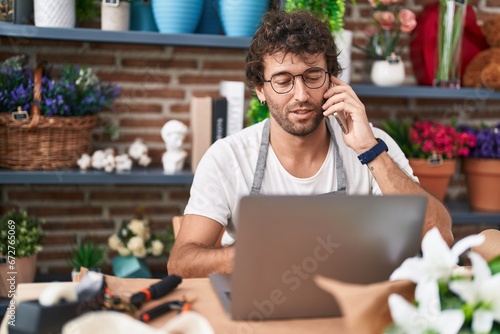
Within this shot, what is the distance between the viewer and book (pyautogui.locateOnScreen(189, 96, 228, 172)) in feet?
9.07

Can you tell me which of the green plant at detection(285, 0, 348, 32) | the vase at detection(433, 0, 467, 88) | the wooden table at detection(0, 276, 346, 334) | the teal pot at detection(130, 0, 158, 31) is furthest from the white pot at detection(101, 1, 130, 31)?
the wooden table at detection(0, 276, 346, 334)

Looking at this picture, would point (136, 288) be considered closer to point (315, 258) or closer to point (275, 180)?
point (315, 258)

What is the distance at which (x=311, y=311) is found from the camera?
3.71 ft

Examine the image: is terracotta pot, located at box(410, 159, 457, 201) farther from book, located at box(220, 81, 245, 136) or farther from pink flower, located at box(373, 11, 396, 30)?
book, located at box(220, 81, 245, 136)

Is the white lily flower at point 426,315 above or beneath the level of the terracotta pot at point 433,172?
above

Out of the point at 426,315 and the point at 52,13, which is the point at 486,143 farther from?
the point at 426,315

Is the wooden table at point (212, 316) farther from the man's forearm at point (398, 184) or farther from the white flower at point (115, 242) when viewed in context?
the white flower at point (115, 242)

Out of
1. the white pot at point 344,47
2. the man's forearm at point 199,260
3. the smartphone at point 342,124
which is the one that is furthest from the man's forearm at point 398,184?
the white pot at point 344,47

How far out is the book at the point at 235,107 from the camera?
2.78 meters

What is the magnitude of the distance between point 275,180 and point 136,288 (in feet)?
2.70

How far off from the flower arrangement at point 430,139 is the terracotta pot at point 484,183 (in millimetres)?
100

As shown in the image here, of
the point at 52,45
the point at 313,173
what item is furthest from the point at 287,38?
the point at 52,45

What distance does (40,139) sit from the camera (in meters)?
2.57

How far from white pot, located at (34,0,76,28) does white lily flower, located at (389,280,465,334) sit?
212 cm
